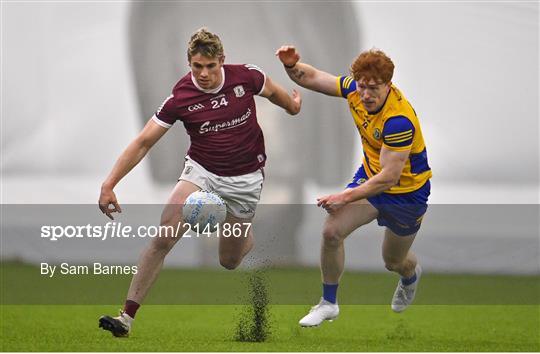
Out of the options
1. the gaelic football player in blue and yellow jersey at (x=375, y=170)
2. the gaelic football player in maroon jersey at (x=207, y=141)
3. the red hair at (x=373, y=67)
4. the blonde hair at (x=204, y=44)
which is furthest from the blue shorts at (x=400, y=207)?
the blonde hair at (x=204, y=44)

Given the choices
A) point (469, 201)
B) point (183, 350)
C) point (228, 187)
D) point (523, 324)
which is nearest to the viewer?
point (183, 350)

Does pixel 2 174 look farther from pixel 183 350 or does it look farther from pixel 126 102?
pixel 183 350

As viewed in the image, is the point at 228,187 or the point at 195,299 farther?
the point at 195,299

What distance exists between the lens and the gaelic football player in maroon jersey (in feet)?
31.4

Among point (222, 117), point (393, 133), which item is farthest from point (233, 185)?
point (393, 133)

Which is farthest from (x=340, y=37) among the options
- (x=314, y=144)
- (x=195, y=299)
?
(x=195, y=299)

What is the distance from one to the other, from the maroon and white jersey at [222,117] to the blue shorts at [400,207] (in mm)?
1043

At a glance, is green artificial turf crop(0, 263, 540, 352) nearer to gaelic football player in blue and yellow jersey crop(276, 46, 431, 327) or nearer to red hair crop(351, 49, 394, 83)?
gaelic football player in blue and yellow jersey crop(276, 46, 431, 327)

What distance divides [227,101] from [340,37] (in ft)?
25.6

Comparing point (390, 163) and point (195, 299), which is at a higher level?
point (390, 163)

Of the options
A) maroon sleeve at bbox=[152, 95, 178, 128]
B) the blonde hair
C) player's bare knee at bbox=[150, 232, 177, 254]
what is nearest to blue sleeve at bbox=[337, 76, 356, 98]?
the blonde hair

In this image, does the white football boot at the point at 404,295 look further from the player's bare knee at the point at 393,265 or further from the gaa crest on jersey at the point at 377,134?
the gaa crest on jersey at the point at 377,134

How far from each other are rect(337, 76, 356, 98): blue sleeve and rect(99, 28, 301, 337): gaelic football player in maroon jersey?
434 millimetres

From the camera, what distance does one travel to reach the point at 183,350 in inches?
376
